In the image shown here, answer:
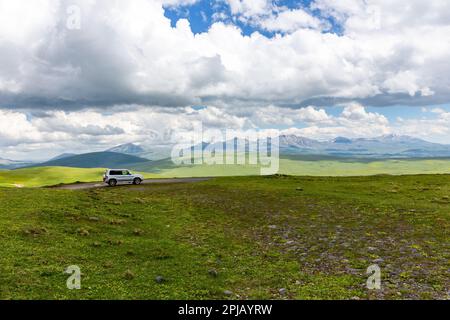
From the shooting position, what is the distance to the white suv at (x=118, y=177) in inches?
2490

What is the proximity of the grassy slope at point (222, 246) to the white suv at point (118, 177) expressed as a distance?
69.3 feet

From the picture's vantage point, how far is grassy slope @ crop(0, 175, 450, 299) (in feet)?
50.0

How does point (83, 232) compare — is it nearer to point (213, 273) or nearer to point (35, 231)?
point (35, 231)

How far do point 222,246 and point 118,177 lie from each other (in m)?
45.4

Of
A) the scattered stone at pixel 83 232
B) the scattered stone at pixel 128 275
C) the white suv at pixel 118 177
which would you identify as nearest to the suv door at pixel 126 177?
the white suv at pixel 118 177

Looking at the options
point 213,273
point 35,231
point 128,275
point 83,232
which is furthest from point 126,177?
point 213,273

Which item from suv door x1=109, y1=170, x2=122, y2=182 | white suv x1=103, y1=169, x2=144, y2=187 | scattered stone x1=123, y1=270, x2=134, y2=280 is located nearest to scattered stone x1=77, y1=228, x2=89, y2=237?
scattered stone x1=123, y1=270, x2=134, y2=280

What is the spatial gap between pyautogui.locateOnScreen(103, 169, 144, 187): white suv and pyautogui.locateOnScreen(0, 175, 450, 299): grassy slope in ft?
69.3

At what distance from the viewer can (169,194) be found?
51.0 m

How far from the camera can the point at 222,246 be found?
2375 centimetres

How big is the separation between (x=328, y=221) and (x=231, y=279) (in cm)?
1654

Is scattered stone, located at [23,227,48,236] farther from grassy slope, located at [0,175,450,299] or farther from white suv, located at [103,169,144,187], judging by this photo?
white suv, located at [103,169,144,187]
